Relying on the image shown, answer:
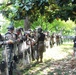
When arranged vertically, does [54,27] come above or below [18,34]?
below

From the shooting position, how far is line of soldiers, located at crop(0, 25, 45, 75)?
1161 cm

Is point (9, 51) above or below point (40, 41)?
above

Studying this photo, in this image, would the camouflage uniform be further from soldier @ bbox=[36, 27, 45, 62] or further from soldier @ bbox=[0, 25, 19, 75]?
soldier @ bbox=[36, 27, 45, 62]

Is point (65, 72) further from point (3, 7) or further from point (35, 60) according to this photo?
point (3, 7)

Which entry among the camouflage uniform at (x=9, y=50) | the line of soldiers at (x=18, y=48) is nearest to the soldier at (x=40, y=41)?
the line of soldiers at (x=18, y=48)

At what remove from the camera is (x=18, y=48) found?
1463cm

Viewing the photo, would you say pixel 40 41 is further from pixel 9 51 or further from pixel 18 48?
pixel 9 51

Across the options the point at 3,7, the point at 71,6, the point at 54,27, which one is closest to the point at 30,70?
the point at 71,6

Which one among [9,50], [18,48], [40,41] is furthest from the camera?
[40,41]

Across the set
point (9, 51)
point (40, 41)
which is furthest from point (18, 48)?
point (9, 51)

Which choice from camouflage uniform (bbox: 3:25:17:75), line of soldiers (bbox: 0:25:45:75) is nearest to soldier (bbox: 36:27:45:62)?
line of soldiers (bbox: 0:25:45:75)

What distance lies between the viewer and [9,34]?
458 inches

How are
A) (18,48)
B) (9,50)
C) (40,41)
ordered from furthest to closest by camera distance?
(40,41) < (18,48) < (9,50)

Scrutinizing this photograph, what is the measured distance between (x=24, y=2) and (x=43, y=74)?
4.23 m
